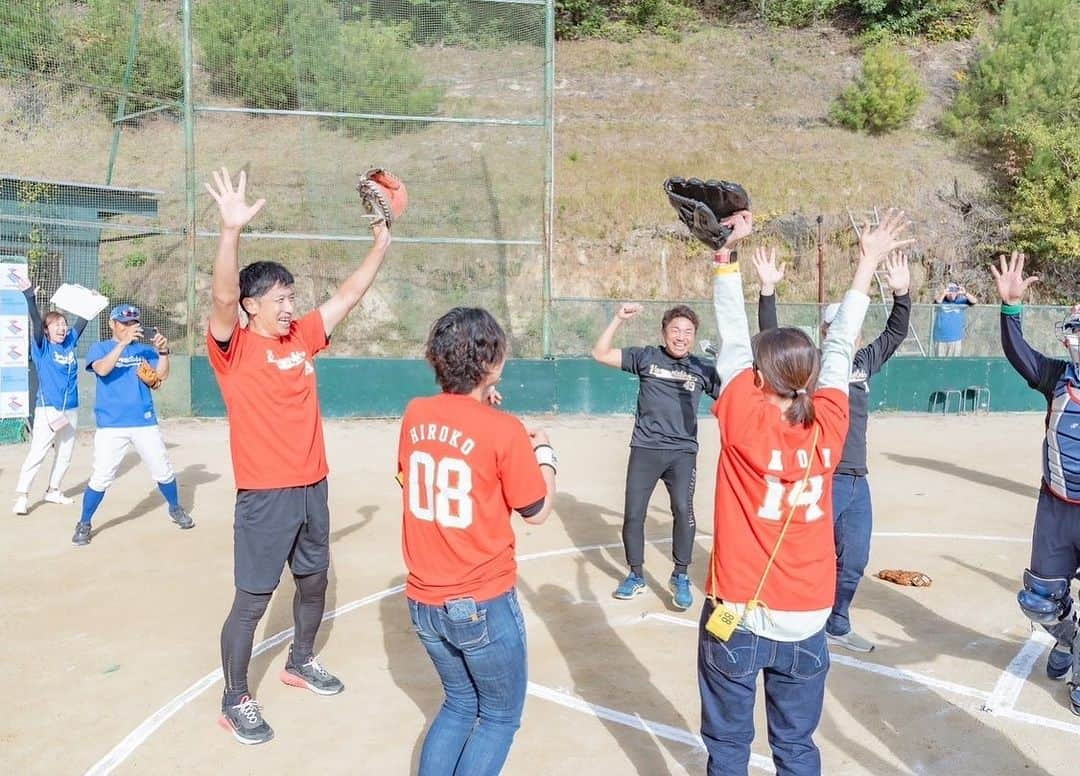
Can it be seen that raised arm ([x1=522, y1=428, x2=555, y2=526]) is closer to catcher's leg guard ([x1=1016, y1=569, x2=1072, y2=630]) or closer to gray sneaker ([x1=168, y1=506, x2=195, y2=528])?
catcher's leg guard ([x1=1016, y1=569, x2=1072, y2=630])

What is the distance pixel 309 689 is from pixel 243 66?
43.6 feet

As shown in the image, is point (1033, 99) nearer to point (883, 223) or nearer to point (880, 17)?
point (880, 17)

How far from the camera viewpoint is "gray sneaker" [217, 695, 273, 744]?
4340 millimetres

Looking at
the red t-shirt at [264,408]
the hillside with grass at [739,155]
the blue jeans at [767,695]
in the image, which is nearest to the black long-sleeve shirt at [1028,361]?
the blue jeans at [767,695]

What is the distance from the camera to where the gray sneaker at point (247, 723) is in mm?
4340

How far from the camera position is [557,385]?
15617mm

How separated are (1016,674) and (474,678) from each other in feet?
11.6

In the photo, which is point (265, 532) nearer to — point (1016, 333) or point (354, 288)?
point (354, 288)

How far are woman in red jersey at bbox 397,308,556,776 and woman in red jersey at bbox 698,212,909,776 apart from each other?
0.65 metres

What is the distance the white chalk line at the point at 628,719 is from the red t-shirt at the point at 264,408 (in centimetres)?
171

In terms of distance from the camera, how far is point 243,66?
1559cm

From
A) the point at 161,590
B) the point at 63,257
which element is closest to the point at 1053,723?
the point at 161,590

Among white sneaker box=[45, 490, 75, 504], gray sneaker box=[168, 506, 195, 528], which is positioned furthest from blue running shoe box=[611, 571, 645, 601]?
white sneaker box=[45, 490, 75, 504]

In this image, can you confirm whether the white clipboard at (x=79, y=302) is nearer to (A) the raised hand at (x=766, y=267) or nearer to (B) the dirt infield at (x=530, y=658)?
(B) the dirt infield at (x=530, y=658)
